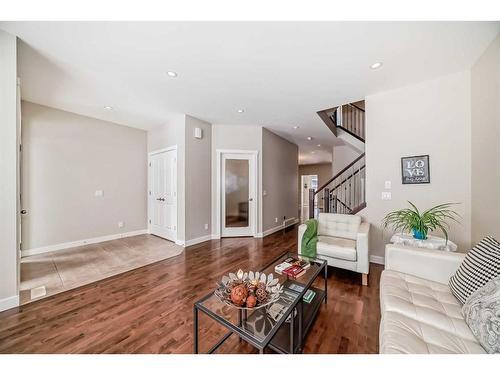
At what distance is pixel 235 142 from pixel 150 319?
3.55 meters

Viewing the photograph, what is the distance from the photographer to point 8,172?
1801 mm

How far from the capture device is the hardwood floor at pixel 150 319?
1413mm

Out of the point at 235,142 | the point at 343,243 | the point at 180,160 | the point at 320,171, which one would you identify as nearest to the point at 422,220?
the point at 343,243

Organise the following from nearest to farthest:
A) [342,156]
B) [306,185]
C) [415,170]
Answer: [415,170] < [342,156] < [306,185]

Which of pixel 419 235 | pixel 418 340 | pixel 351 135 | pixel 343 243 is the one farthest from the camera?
pixel 351 135

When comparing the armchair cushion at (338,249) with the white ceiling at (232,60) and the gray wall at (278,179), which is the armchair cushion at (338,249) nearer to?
the white ceiling at (232,60)

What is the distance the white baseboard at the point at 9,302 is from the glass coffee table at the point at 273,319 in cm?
186

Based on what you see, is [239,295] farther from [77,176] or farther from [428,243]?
[77,176]

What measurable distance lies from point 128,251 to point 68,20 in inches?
125

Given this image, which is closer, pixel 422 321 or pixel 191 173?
pixel 422 321

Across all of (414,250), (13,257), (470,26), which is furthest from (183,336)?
(470,26)

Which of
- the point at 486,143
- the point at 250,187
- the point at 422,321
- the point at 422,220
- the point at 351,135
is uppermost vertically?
the point at 351,135

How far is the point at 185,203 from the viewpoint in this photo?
3.83 meters

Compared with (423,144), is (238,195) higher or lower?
lower
